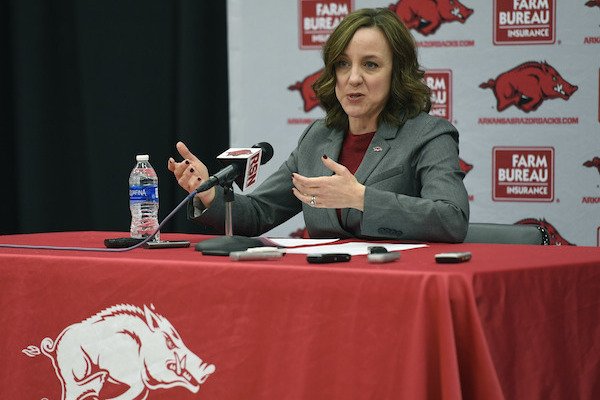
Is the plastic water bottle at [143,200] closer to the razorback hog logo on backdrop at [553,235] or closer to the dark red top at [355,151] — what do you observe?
the dark red top at [355,151]

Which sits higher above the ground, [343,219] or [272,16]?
[272,16]

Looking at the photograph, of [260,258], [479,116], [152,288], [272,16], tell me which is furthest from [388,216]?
[272,16]

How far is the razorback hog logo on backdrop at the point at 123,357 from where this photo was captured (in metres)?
2.04

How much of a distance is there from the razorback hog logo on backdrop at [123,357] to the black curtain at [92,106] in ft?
8.00

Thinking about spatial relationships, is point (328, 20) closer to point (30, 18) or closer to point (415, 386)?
point (30, 18)

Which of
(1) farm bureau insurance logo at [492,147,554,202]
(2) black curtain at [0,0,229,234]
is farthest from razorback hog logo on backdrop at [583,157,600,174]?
(2) black curtain at [0,0,229,234]

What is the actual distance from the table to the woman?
436 millimetres

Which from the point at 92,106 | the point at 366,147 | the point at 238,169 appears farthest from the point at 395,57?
the point at 92,106

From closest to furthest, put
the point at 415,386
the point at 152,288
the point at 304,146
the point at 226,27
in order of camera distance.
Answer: the point at 415,386, the point at 152,288, the point at 304,146, the point at 226,27

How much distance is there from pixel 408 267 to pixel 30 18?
3.37 metres

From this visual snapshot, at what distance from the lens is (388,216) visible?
2.50 meters

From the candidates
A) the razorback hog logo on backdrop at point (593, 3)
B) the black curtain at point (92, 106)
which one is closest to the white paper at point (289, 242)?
the razorback hog logo on backdrop at point (593, 3)

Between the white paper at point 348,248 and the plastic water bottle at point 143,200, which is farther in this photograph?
the plastic water bottle at point 143,200

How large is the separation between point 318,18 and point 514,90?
3.03 feet
